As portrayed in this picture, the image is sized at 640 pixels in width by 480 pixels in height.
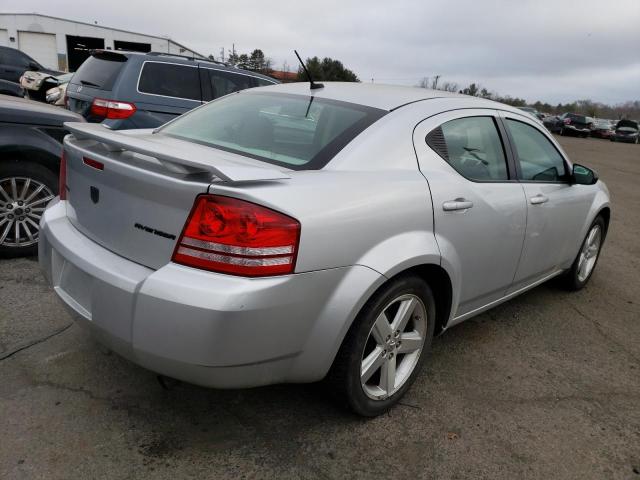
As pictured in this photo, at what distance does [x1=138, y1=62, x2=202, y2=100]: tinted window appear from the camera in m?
6.26

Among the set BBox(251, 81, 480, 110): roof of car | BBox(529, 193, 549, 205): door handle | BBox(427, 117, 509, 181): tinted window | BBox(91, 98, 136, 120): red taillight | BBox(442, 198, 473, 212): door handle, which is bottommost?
BBox(91, 98, 136, 120): red taillight

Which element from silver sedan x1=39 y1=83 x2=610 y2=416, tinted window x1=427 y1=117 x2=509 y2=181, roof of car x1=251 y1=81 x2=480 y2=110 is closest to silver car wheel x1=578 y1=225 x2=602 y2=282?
silver sedan x1=39 y1=83 x2=610 y2=416

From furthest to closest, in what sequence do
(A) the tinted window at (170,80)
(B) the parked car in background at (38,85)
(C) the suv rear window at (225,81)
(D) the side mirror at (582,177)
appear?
(B) the parked car in background at (38,85)
(C) the suv rear window at (225,81)
(A) the tinted window at (170,80)
(D) the side mirror at (582,177)

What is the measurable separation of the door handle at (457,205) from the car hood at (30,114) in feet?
11.0

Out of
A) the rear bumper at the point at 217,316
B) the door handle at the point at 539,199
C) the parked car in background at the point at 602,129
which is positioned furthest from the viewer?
the parked car in background at the point at 602,129

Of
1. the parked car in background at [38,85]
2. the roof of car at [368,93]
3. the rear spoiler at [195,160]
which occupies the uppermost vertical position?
the roof of car at [368,93]

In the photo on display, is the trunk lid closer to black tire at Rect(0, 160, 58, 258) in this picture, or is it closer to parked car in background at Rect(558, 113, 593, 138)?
black tire at Rect(0, 160, 58, 258)

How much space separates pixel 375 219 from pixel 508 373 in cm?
152

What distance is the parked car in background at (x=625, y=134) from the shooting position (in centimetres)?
3559

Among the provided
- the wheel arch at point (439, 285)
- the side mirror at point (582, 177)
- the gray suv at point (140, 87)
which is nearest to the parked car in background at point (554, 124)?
the gray suv at point (140, 87)

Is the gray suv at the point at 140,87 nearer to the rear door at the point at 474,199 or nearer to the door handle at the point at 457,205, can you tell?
the rear door at the point at 474,199

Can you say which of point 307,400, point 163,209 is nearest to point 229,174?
point 163,209

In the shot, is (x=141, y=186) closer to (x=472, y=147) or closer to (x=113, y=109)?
(x=472, y=147)

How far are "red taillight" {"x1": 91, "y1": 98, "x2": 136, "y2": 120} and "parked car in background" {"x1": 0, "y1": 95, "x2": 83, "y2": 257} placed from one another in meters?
1.70
